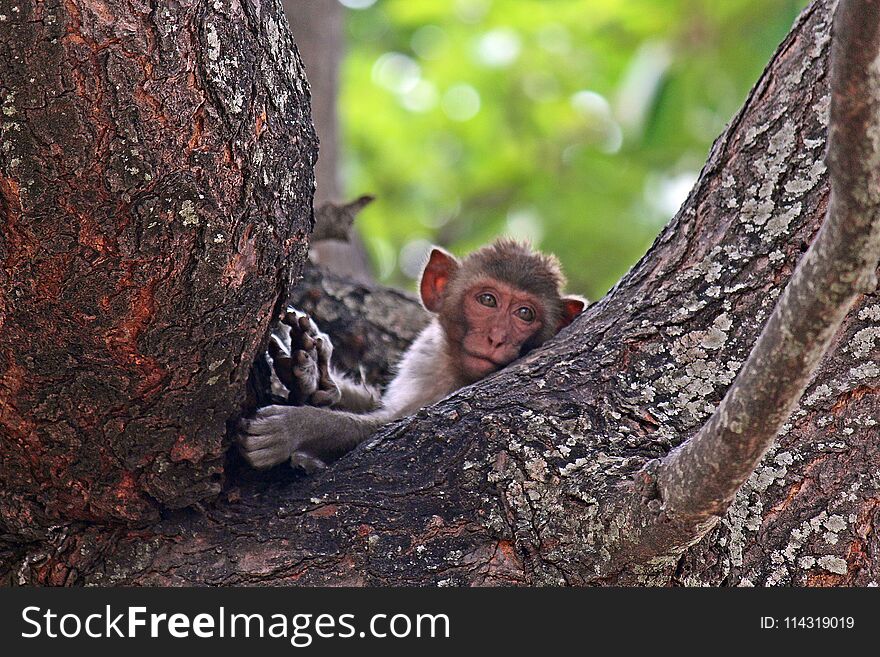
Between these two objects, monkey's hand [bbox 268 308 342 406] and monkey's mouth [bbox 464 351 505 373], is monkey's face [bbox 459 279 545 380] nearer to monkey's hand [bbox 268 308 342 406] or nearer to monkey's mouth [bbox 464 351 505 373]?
monkey's mouth [bbox 464 351 505 373]

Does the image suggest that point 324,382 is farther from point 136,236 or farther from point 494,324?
point 136,236

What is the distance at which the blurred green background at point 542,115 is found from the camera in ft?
24.8

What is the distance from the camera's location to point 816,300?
80.4 inches

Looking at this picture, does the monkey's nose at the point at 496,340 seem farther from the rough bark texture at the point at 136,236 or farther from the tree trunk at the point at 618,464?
the rough bark texture at the point at 136,236

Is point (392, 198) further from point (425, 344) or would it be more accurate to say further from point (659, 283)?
point (659, 283)

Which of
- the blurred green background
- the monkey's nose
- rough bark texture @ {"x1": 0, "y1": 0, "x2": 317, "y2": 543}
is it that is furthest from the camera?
the blurred green background

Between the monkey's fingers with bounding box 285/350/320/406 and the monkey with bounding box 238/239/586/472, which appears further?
the monkey with bounding box 238/239/586/472

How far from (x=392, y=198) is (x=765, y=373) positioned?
25.3ft

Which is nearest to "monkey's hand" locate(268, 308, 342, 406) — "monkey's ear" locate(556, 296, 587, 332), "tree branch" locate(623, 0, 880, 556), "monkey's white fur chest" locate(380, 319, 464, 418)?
"monkey's white fur chest" locate(380, 319, 464, 418)

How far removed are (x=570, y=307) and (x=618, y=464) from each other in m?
2.33

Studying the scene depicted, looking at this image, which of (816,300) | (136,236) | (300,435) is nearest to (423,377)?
(300,435)

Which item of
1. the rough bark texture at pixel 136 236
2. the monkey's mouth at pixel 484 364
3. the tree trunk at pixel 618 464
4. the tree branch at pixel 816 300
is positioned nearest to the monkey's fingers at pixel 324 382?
the tree trunk at pixel 618 464

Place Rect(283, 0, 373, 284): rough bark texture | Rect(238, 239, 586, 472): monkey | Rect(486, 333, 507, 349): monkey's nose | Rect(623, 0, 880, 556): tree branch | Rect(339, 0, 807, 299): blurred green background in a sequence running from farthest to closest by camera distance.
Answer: Rect(339, 0, 807, 299): blurred green background < Rect(283, 0, 373, 284): rough bark texture < Rect(486, 333, 507, 349): monkey's nose < Rect(238, 239, 586, 472): monkey < Rect(623, 0, 880, 556): tree branch

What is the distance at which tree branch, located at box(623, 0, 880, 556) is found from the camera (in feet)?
6.16
